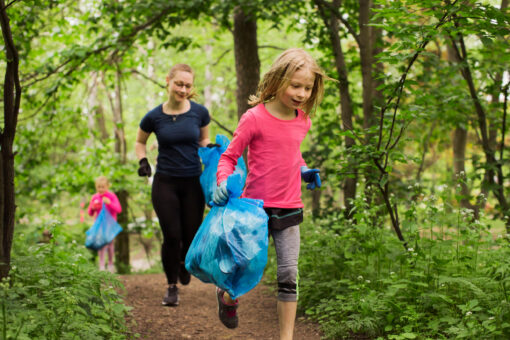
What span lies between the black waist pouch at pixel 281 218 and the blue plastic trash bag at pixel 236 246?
0.25 metres

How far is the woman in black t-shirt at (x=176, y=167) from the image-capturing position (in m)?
4.65

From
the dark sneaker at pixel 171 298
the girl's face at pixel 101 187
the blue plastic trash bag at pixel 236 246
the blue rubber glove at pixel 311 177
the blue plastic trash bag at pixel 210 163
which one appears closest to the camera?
the blue plastic trash bag at pixel 236 246

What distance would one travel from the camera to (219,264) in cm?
295

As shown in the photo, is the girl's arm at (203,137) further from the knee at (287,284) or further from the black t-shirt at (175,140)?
the knee at (287,284)

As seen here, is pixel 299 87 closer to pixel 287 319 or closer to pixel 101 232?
pixel 287 319

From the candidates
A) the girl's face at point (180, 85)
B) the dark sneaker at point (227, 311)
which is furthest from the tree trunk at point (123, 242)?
the dark sneaker at point (227, 311)

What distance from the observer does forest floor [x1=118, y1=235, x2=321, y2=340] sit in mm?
4148

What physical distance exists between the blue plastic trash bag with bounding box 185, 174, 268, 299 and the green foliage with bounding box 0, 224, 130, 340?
2.90 feet

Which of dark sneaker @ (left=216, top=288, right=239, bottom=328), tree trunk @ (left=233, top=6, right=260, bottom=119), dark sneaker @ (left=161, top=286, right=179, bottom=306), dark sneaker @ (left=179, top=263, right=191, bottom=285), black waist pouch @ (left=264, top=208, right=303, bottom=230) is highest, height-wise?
tree trunk @ (left=233, top=6, right=260, bottom=119)

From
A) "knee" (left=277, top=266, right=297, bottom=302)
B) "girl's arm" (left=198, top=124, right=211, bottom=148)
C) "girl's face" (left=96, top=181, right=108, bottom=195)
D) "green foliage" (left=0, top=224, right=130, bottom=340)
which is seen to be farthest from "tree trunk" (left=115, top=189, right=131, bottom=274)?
"knee" (left=277, top=266, right=297, bottom=302)

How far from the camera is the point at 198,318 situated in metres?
4.71

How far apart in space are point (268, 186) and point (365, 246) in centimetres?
143

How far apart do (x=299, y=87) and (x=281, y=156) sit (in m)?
0.49

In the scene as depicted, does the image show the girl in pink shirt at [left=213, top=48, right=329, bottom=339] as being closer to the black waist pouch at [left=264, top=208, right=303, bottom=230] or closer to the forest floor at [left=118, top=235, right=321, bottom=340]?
the black waist pouch at [left=264, top=208, right=303, bottom=230]
